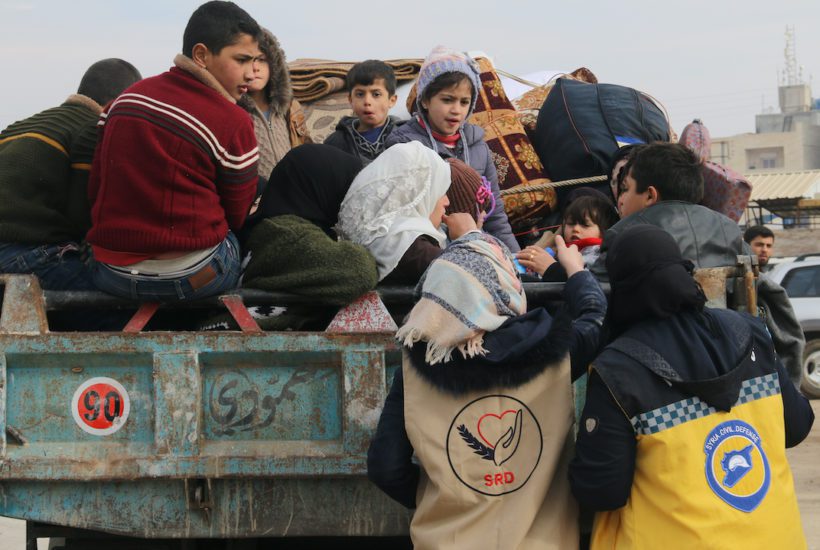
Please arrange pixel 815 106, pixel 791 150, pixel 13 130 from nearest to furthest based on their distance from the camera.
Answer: pixel 13 130 → pixel 791 150 → pixel 815 106

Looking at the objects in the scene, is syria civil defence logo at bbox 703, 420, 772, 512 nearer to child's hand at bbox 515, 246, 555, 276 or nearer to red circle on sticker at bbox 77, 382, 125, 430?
child's hand at bbox 515, 246, 555, 276

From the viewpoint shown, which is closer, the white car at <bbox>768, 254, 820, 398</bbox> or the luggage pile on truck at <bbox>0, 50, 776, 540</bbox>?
the luggage pile on truck at <bbox>0, 50, 776, 540</bbox>

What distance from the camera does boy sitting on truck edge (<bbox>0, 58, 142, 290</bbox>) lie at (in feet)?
11.5

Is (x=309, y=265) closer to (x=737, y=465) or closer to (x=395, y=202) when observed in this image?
(x=395, y=202)

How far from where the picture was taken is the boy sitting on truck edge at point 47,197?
3.49 metres

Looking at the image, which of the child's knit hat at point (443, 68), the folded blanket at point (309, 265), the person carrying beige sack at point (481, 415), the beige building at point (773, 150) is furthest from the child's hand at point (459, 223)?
the beige building at point (773, 150)

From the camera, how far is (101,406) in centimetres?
319

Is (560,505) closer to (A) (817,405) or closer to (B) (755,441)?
(B) (755,441)

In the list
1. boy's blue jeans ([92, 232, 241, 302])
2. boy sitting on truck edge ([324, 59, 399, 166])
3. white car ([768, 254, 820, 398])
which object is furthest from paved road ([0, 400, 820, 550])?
boy's blue jeans ([92, 232, 241, 302])

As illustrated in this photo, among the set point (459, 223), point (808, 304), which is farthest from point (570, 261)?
point (808, 304)

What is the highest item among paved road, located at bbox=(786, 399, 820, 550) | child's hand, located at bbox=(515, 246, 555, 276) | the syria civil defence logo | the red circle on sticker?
child's hand, located at bbox=(515, 246, 555, 276)

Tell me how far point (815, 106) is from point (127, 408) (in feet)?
279

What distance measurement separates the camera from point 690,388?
2.69 metres

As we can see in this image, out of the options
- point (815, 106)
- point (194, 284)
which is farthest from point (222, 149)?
point (815, 106)
